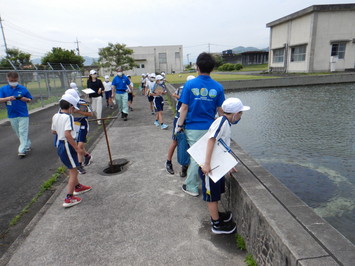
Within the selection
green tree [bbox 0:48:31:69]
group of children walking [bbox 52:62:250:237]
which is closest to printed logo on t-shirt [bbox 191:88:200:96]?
group of children walking [bbox 52:62:250:237]

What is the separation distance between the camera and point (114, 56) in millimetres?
32219

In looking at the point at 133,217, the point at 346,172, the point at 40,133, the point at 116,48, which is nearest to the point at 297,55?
the point at 116,48

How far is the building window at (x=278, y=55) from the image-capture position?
3556 centimetres

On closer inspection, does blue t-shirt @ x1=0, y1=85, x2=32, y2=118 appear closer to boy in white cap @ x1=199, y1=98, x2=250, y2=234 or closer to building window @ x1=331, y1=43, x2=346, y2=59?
boy in white cap @ x1=199, y1=98, x2=250, y2=234

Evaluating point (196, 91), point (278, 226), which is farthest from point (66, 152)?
point (278, 226)

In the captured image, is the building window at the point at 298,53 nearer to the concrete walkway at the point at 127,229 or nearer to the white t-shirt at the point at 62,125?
A: the concrete walkway at the point at 127,229

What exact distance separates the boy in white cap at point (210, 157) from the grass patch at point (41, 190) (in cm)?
Answer: 279

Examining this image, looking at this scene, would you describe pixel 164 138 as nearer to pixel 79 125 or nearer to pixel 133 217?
pixel 79 125

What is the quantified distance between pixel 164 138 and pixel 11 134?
18.2ft

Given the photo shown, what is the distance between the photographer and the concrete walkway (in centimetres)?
273

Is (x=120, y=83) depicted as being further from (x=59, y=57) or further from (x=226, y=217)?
(x=59, y=57)

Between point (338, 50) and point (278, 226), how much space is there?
34.7 metres

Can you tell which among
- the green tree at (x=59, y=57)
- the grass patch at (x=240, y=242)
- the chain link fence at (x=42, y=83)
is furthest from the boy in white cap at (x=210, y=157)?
the green tree at (x=59, y=57)

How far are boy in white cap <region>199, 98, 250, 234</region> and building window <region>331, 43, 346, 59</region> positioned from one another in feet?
110
